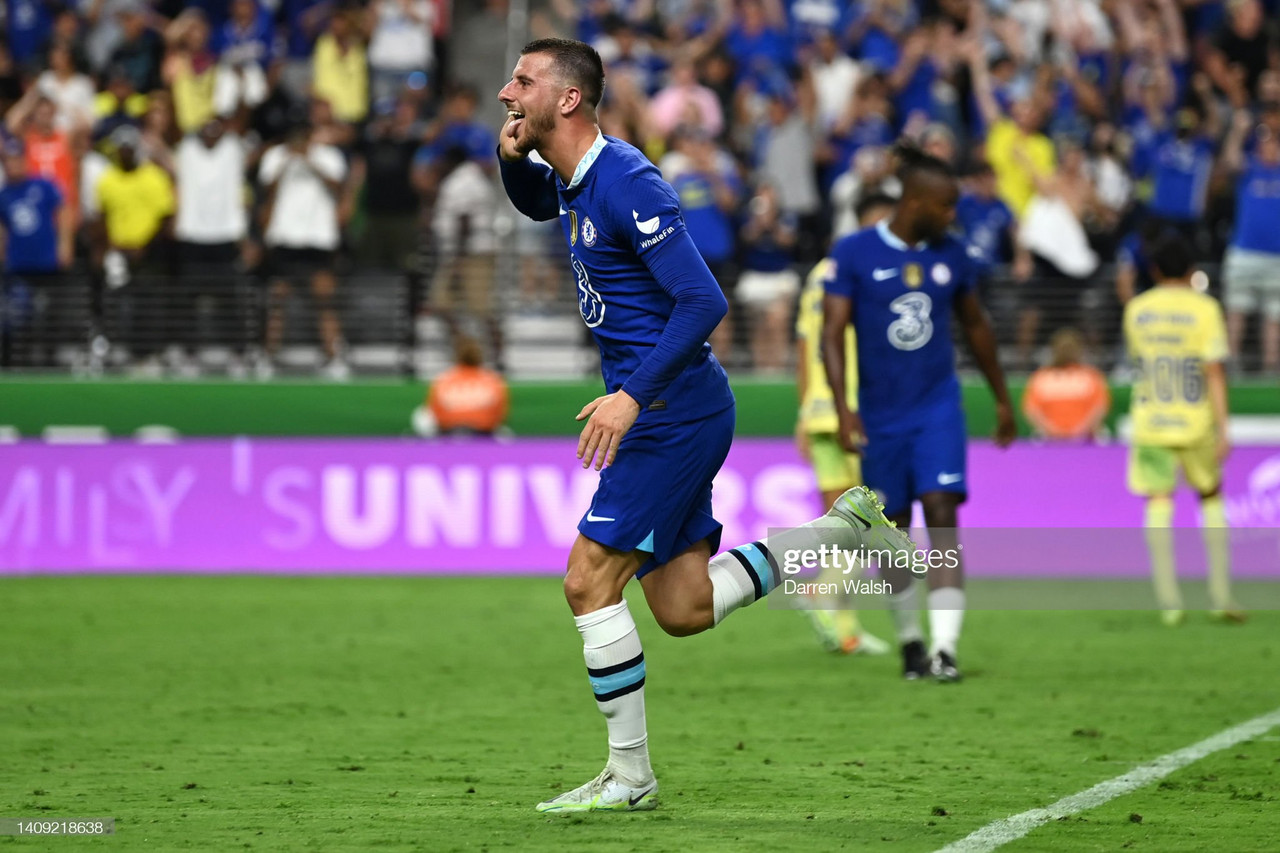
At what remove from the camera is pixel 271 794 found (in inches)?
253

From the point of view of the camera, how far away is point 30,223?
1742cm

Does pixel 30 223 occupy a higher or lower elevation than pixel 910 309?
higher

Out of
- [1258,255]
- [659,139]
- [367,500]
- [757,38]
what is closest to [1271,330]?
[1258,255]

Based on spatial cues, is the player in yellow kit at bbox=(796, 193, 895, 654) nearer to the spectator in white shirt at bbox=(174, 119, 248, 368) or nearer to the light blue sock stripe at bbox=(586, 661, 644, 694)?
the light blue sock stripe at bbox=(586, 661, 644, 694)

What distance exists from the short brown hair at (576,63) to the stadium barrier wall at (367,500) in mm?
9538

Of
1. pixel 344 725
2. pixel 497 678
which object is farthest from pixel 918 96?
pixel 344 725

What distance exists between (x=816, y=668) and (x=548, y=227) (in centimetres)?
885

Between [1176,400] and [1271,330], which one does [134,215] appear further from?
[1271,330]

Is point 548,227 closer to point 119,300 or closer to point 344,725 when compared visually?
point 119,300

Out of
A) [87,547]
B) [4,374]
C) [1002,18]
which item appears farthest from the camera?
[1002,18]

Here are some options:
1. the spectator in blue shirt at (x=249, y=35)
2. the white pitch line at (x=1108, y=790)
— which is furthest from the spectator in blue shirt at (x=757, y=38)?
the white pitch line at (x=1108, y=790)

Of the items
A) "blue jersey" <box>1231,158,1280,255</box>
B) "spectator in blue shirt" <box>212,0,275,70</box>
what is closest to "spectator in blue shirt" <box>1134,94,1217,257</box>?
"blue jersey" <box>1231,158,1280,255</box>

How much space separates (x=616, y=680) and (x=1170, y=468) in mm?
7396

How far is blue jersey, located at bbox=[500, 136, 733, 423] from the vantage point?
5801 millimetres
